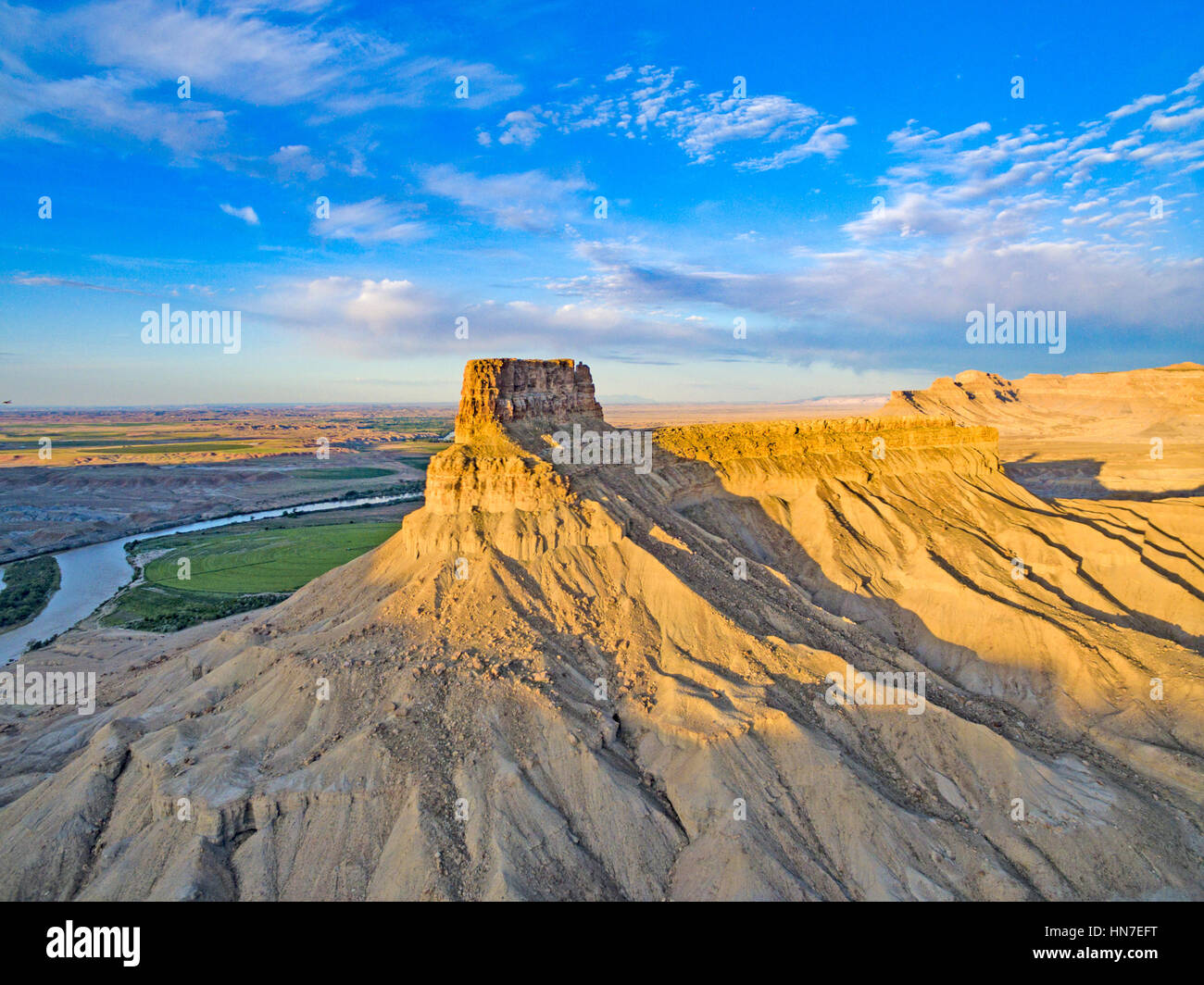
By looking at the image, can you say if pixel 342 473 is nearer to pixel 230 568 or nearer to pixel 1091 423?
pixel 230 568

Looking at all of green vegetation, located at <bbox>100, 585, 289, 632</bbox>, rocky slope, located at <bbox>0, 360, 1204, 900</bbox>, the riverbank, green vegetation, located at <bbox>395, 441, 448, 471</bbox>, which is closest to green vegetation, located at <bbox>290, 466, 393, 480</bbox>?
green vegetation, located at <bbox>395, 441, 448, 471</bbox>

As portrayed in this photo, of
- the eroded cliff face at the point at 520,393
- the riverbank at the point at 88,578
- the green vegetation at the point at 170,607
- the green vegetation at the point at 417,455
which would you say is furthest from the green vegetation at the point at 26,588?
the green vegetation at the point at 417,455

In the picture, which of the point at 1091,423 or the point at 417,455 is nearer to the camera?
the point at 1091,423

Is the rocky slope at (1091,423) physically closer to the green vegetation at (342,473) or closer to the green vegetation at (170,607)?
the green vegetation at (170,607)

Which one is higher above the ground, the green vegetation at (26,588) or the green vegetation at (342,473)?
the green vegetation at (342,473)

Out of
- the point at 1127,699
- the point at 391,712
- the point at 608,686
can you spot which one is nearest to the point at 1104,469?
the point at 1127,699

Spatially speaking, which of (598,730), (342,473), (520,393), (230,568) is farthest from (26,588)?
(342,473)
